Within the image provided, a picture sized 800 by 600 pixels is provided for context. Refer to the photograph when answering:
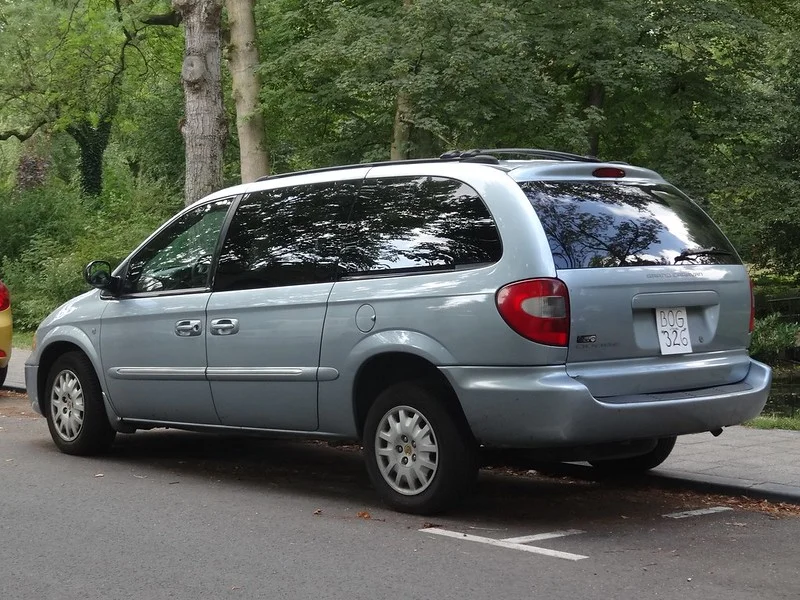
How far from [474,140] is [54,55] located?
522 inches

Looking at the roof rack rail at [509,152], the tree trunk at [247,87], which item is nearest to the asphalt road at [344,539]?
the roof rack rail at [509,152]

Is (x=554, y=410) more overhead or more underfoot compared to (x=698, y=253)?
more underfoot

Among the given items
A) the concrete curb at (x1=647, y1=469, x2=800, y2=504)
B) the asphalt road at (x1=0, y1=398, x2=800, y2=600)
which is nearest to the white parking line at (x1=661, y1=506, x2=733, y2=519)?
the asphalt road at (x1=0, y1=398, x2=800, y2=600)

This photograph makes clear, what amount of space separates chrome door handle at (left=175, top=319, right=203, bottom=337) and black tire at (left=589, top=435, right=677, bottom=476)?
265cm

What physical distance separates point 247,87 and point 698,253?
1799cm

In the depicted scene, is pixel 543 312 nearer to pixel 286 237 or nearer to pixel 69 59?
pixel 286 237

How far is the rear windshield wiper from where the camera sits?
22.0 ft

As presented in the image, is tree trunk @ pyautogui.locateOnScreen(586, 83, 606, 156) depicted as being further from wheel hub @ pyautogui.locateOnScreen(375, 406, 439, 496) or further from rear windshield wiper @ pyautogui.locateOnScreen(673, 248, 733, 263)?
wheel hub @ pyautogui.locateOnScreen(375, 406, 439, 496)

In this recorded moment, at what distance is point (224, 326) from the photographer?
25.0ft

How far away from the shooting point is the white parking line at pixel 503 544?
5.77 meters

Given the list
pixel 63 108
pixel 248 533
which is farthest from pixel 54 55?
pixel 248 533

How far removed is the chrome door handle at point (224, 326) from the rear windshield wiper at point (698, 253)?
106 inches

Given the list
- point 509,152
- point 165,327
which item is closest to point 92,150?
point 165,327

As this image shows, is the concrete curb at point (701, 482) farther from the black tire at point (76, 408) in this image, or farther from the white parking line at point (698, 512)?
the black tire at point (76, 408)
